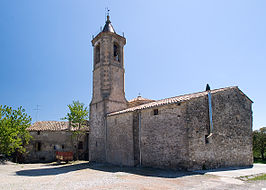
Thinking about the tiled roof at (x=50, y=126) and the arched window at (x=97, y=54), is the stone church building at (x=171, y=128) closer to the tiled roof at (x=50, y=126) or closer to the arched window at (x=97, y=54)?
the arched window at (x=97, y=54)

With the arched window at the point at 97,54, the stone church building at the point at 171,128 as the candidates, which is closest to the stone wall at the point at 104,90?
the stone church building at the point at 171,128

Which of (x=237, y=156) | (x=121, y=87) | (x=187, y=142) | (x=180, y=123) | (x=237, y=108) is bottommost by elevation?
(x=237, y=156)

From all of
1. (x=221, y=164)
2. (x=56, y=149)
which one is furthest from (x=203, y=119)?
(x=56, y=149)

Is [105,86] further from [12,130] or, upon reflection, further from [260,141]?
[260,141]

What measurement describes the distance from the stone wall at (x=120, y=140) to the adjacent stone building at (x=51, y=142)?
23.5 feet

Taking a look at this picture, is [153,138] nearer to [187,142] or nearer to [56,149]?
[187,142]

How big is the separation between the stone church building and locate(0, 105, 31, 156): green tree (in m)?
7.20

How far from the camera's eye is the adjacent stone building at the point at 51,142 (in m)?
22.8

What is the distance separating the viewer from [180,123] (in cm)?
1252

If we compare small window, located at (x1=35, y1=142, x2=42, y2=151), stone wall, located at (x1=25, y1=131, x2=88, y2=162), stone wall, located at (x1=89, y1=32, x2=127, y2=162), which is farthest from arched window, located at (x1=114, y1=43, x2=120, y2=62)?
small window, located at (x1=35, y1=142, x2=42, y2=151)

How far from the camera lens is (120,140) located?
16578 millimetres

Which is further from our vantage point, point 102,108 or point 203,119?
point 102,108

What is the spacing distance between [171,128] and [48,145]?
16121 mm

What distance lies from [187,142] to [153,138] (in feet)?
8.53
